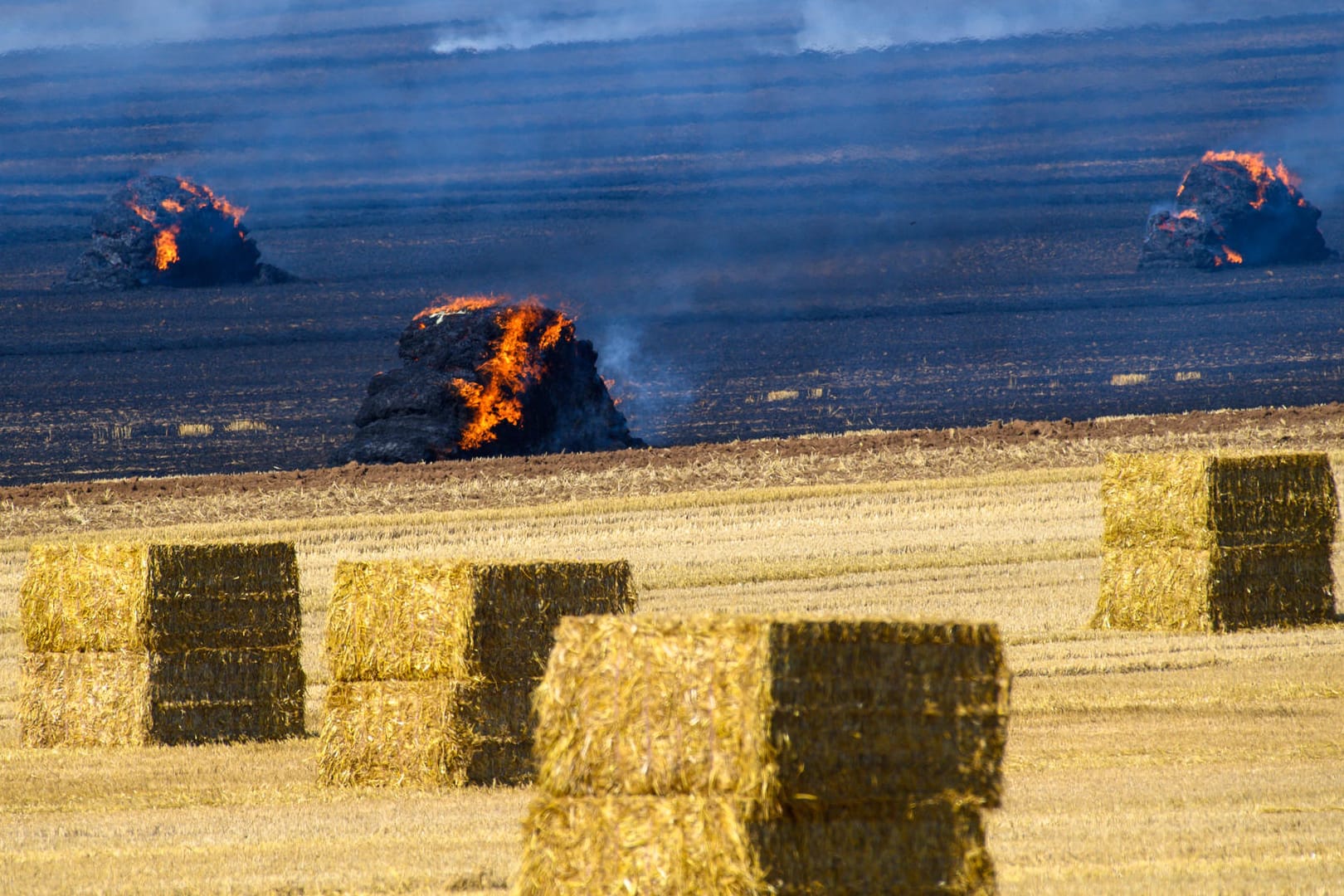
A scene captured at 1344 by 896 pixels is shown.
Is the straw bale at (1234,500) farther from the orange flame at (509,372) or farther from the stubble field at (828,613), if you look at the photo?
the orange flame at (509,372)

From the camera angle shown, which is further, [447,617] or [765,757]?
[447,617]

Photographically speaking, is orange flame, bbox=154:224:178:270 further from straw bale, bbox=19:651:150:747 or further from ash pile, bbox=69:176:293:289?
straw bale, bbox=19:651:150:747

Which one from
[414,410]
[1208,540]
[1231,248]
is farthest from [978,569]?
[1231,248]

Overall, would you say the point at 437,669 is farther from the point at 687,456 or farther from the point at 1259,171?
the point at 1259,171

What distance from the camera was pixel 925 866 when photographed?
23.8 ft

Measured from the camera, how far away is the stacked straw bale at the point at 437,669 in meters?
12.7

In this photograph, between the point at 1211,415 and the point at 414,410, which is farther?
the point at 414,410

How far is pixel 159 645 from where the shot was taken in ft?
48.3

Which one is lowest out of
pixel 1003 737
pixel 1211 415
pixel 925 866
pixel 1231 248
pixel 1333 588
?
pixel 925 866

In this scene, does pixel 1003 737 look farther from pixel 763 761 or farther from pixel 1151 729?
pixel 1151 729

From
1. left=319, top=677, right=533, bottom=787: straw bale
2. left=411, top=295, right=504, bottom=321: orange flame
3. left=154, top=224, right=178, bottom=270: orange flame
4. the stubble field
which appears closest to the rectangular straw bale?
the stubble field

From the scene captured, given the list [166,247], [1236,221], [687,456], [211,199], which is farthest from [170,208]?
[687,456]

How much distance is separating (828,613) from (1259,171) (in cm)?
11223

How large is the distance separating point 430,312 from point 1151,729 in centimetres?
3414
